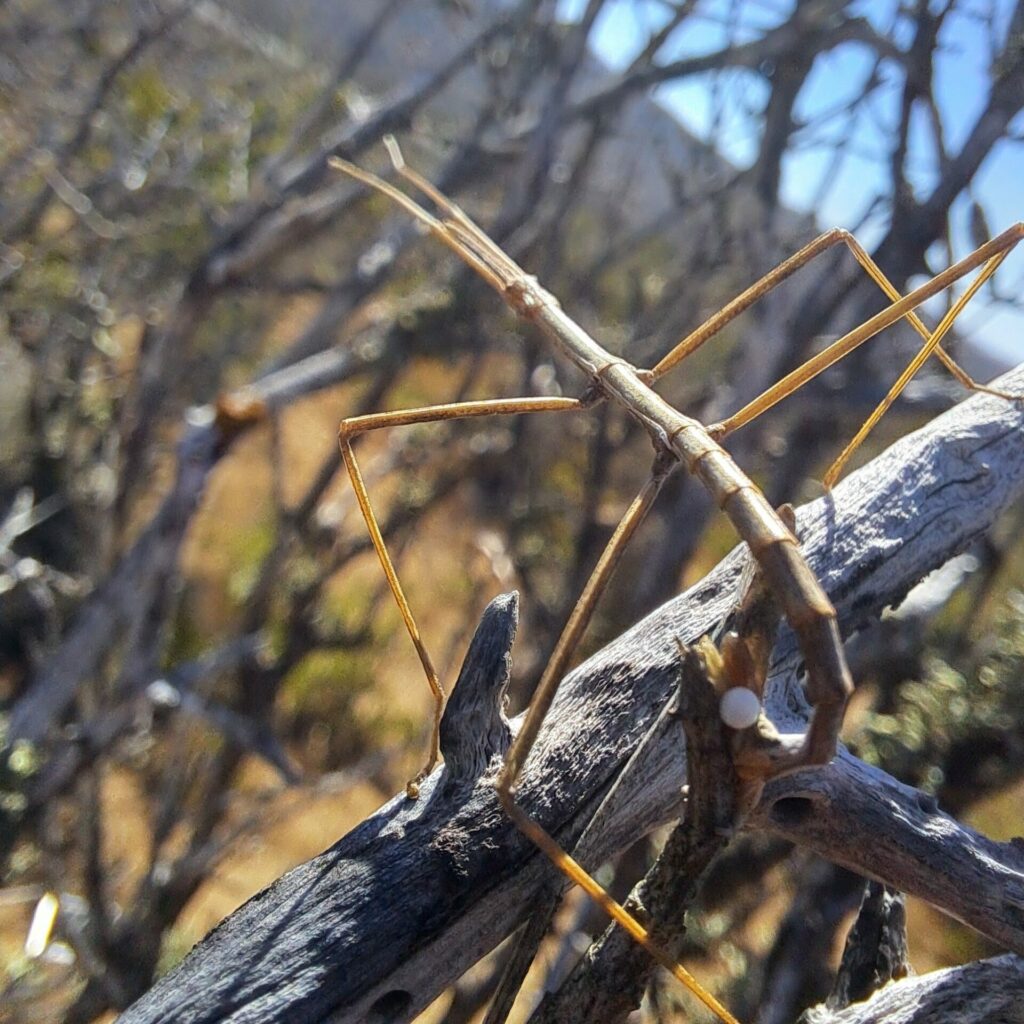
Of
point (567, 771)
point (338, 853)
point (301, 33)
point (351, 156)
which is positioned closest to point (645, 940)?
point (567, 771)

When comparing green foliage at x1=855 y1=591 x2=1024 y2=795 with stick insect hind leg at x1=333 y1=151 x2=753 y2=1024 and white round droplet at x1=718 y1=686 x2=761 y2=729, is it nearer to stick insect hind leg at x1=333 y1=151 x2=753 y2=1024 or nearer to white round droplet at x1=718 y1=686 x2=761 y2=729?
stick insect hind leg at x1=333 y1=151 x2=753 y2=1024

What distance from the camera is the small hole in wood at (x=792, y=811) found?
100 centimetres

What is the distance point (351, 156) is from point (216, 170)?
3281mm

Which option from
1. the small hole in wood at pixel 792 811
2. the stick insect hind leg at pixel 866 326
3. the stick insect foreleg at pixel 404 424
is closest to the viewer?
the small hole in wood at pixel 792 811

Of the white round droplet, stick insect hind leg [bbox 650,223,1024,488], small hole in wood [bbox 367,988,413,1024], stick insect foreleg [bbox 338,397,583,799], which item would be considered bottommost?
small hole in wood [bbox 367,988,413,1024]

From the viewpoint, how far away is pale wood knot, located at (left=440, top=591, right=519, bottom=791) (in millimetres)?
952

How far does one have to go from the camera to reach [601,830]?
3.19ft

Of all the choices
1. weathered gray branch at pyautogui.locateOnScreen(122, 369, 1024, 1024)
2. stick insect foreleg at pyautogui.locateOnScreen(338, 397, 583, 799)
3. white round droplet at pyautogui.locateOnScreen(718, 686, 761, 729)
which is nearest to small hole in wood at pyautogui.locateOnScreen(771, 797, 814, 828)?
weathered gray branch at pyautogui.locateOnScreen(122, 369, 1024, 1024)

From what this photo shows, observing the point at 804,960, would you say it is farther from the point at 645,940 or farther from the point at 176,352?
the point at 176,352

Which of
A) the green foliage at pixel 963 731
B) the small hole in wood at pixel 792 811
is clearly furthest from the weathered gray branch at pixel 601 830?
the green foliage at pixel 963 731

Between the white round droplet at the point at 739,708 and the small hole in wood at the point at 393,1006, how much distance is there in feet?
1.55

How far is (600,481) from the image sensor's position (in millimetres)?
3941

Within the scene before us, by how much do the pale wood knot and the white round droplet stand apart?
29cm

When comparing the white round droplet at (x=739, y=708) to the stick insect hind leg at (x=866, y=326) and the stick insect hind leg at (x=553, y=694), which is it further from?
the stick insect hind leg at (x=866, y=326)
